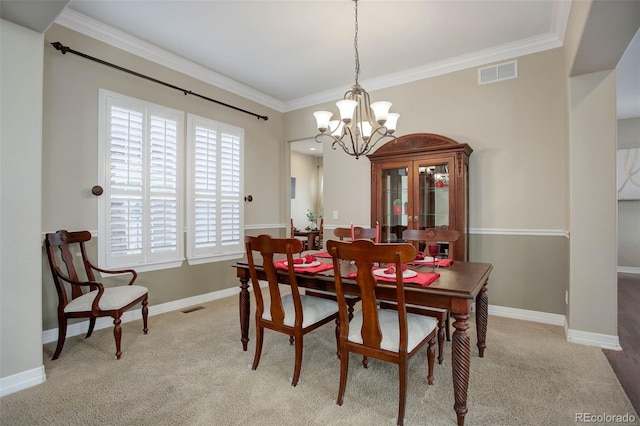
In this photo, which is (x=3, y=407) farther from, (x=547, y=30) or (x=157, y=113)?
(x=547, y=30)

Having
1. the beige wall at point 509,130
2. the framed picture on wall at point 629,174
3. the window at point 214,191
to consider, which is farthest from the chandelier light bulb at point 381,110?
the framed picture on wall at point 629,174

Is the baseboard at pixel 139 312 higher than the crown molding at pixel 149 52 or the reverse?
the reverse

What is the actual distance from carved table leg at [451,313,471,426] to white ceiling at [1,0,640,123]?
2579 millimetres

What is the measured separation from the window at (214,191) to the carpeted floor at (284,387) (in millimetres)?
1448

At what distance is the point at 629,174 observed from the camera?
5621 mm

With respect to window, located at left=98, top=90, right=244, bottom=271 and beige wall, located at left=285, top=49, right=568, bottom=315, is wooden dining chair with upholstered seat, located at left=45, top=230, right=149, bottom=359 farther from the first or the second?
beige wall, located at left=285, top=49, right=568, bottom=315

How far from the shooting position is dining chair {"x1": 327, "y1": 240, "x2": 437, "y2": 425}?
162cm

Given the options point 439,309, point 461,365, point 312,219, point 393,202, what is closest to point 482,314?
point 439,309

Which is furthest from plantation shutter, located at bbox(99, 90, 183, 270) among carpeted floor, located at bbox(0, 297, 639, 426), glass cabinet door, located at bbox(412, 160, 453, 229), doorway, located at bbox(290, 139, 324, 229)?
doorway, located at bbox(290, 139, 324, 229)

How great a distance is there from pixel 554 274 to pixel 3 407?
449cm

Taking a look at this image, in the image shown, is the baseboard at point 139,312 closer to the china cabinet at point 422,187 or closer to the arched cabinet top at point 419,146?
the china cabinet at point 422,187

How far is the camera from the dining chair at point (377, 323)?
63.9 inches

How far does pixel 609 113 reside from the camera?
262cm

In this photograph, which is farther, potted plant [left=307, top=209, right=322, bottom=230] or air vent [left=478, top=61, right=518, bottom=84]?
potted plant [left=307, top=209, right=322, bottom=230]
